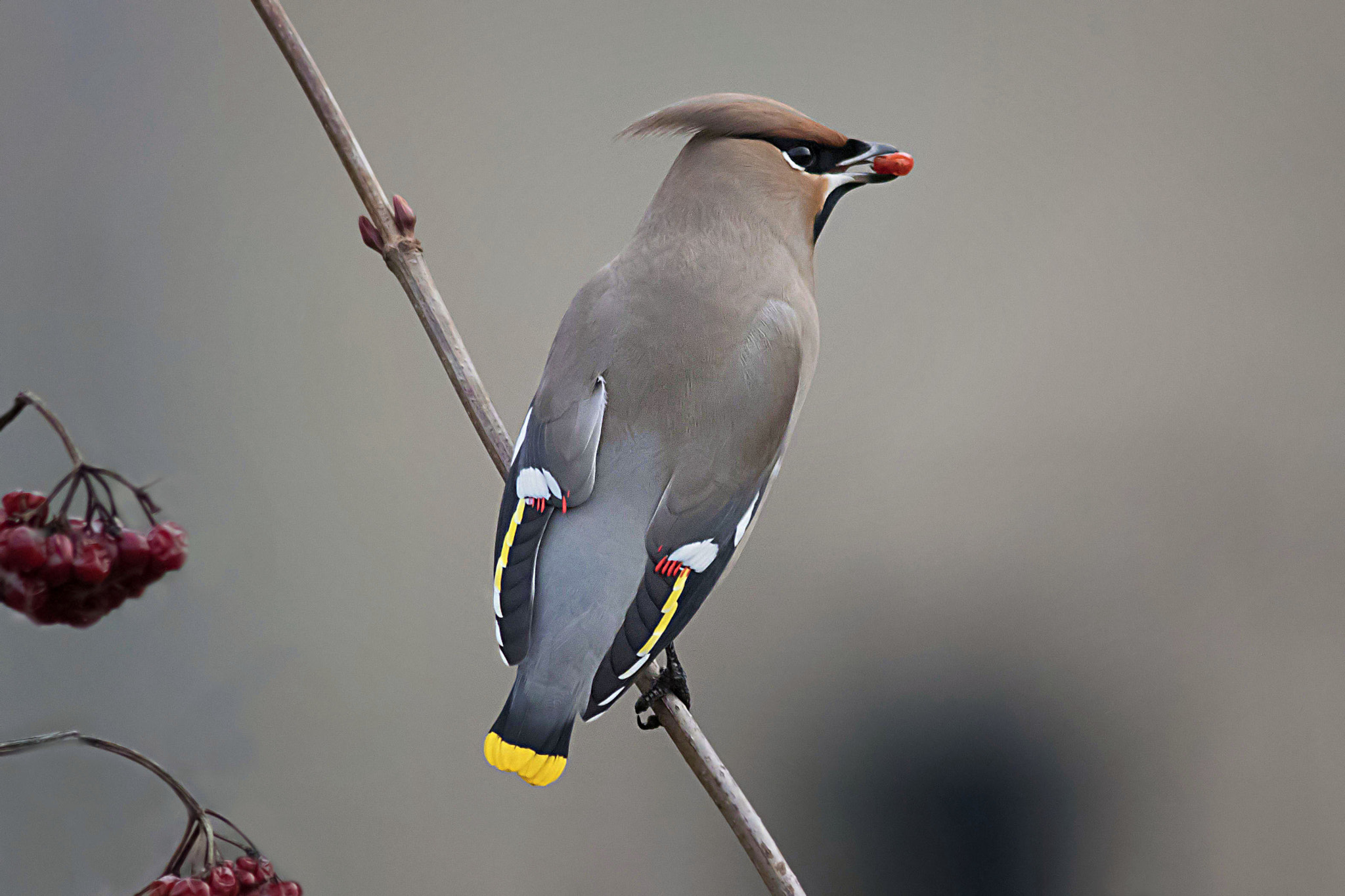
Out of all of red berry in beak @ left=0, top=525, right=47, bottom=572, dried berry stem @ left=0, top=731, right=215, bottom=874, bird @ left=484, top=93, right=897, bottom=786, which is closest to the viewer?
dried berry stem @ left=0, top=731, right=215, bottom=874

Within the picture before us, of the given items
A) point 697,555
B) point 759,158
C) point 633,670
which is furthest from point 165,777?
point 759,158

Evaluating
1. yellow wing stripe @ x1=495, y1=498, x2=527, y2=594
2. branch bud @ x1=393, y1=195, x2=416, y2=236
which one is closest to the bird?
yellow wing stripe @ x1=495, y1=498, x2=527, y2=594

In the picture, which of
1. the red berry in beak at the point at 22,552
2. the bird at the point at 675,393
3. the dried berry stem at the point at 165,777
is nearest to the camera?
the dried berry stem at the point at 165,777

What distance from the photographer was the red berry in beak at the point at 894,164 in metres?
0.85

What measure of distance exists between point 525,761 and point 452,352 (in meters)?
0.33

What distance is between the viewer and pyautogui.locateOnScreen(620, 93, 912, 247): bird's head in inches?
34.6

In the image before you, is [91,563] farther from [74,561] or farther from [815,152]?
[815,152]

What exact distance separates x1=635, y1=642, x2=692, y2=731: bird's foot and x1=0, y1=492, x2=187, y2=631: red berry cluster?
1.18 feet

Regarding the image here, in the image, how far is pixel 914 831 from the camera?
1.98 meters

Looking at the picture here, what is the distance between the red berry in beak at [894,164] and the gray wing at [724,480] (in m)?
0.14

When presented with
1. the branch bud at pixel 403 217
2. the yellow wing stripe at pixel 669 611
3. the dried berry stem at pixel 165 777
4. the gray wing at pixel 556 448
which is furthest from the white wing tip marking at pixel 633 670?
the branch bud at pixel 403 217

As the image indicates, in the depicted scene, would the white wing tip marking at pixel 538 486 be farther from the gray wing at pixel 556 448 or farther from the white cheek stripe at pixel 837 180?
the white cheek stripe at pixel 837 180

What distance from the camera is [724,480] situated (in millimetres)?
868

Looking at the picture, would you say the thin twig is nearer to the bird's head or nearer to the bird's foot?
the bird's foot
